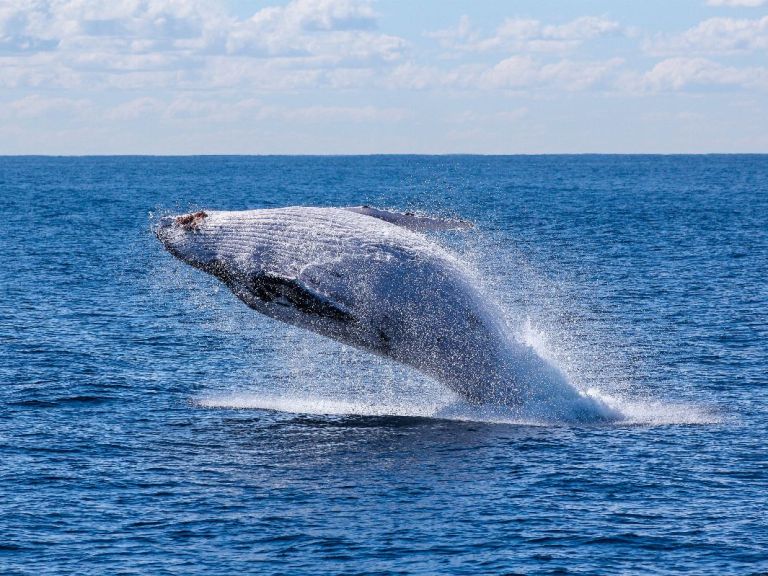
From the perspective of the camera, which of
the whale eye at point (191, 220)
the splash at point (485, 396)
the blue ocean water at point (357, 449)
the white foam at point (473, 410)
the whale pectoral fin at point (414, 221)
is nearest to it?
the blue ocean water at point (357, 449)

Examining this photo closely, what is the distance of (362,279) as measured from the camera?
2702cm

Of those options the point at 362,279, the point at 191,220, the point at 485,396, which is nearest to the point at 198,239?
the point at 191,220

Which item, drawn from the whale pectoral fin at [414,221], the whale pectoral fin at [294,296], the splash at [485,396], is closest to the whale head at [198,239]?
the whale pectoral fin at [294,296]

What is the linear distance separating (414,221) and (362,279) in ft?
5.82

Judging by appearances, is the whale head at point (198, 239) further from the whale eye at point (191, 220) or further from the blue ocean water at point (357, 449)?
the blue ocean water at point (357, 449)

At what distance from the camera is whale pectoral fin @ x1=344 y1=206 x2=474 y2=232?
26.1m

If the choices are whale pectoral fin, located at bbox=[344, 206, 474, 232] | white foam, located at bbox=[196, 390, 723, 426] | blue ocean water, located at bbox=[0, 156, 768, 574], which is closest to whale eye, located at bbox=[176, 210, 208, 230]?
whale pectoral fin, located at bbox=[344, 206, 474, 232]

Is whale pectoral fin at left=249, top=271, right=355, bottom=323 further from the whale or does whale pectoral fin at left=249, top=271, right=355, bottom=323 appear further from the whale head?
the whale head

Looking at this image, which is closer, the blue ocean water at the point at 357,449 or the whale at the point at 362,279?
the blue ocean water at the point at 357,449

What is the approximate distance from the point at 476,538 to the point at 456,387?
6894mm

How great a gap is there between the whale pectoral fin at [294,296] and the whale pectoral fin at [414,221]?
79.6 inches

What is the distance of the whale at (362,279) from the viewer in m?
26.7

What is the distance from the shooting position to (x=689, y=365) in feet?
125

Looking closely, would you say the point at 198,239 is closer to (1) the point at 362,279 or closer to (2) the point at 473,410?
(1) the point at 362,279
